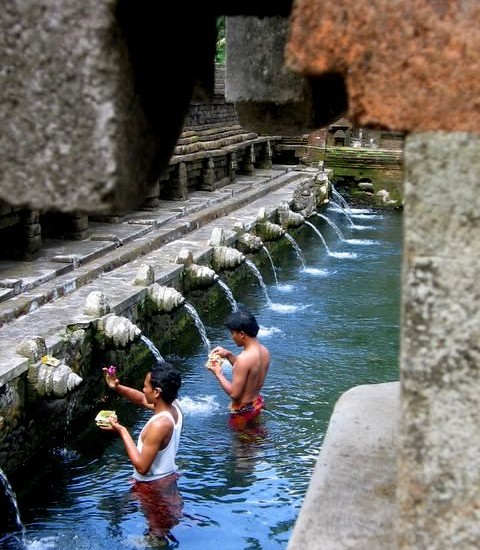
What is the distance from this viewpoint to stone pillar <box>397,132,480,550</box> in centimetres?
147

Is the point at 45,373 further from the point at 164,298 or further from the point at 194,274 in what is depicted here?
the point at 194,274

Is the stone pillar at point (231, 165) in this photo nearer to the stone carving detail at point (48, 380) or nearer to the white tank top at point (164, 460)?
the stone carving detail at point (48, 380)

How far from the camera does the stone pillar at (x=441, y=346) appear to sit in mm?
1470

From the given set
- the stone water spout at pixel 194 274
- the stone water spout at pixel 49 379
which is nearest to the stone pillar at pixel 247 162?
the stone water spout at pixel 194 274

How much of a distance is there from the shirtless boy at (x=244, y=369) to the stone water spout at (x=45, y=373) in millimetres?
1111

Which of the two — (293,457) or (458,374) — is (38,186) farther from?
(293,457)

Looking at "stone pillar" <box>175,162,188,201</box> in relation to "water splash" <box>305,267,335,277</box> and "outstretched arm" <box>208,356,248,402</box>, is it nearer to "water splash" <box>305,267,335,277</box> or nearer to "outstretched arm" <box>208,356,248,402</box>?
"water splash" <box>305,267,335,277</box>

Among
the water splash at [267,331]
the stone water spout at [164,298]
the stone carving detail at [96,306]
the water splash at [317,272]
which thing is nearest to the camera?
the stone carving detail at [96,306]

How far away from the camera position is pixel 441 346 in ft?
4.91

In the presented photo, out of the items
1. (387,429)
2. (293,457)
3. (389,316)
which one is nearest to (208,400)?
(293,457)

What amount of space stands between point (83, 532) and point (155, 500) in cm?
52

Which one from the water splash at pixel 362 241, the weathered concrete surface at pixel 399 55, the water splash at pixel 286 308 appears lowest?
the water splash at pixel 286 308

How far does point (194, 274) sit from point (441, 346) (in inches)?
350

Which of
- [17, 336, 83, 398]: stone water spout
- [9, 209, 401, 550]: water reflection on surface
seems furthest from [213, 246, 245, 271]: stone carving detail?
[17, 336, 83, 398]: stone water spout
